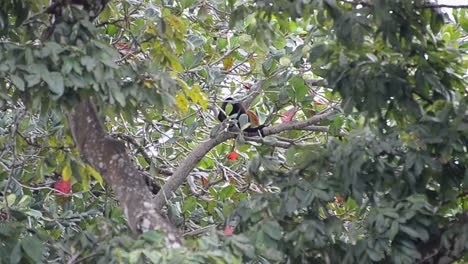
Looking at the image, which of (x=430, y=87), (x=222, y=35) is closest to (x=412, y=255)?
(x=430, y=87)

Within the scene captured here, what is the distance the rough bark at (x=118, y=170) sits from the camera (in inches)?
92.7

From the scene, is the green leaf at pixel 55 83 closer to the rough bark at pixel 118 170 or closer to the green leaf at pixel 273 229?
the rough bark at pixel 118 170

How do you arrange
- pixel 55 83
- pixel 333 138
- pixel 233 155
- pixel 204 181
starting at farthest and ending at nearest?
pixel 204 181 → pixel 233 155 → pixel 333 138 → pixel 55 83

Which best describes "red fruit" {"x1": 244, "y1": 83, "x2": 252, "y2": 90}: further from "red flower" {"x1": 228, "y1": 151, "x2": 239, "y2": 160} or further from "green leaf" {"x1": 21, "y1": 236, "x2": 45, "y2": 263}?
"green leaf" {"x1": 21, "y1": 236, "x2": 45, "y2": 263}

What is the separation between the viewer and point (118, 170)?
2482mm

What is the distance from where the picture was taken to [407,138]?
2.36 m

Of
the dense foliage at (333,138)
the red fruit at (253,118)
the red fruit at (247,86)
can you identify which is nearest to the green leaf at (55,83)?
the dense foliage at (333,138)

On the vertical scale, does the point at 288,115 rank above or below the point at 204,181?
above

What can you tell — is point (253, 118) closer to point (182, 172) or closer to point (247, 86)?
point (247, 86)

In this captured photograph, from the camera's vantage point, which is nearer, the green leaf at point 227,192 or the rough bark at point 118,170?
the rough bark at point 118,170

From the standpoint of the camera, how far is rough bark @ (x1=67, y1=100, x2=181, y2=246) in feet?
7.73

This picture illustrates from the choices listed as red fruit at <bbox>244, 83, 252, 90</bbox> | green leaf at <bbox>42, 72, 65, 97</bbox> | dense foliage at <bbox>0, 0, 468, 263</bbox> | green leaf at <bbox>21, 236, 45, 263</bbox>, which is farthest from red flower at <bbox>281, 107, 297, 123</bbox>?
green leaf at <bbox>42, 72, 65, 97</bbox>

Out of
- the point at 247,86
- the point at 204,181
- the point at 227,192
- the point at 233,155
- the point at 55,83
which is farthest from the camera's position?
the point at 247,86

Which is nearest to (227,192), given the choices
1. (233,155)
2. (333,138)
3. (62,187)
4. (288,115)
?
(233,155)
